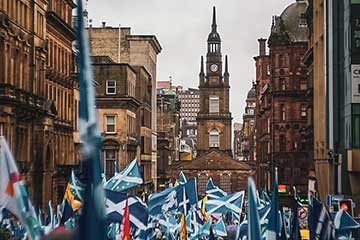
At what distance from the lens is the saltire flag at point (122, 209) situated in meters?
20.6

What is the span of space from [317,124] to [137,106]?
95.1ft

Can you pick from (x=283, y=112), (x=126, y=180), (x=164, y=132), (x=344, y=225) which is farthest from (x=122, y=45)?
(x=344, y=225)

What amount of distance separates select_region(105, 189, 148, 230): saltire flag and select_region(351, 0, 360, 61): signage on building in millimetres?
25365

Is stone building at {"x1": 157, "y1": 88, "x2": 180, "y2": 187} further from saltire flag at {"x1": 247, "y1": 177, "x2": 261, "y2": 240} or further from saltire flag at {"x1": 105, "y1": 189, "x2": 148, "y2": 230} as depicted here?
saltire flag at {"x1": 247, "y1": 177, "x2": 261, "y2": 240}

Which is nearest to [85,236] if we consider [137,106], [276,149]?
[137,106]

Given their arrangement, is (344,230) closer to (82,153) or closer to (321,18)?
(82,153)

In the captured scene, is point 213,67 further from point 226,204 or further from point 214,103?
point 226,204

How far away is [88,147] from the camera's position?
5496mm

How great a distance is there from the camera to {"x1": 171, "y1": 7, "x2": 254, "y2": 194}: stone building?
165 meters

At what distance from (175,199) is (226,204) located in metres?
2.28

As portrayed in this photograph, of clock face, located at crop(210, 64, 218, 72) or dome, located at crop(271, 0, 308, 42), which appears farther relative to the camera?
clock face, located at crop(210, 64, 218, 72)

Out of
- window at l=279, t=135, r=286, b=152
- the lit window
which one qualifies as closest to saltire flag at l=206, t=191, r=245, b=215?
window at l=279, t=135, r=286, b=152

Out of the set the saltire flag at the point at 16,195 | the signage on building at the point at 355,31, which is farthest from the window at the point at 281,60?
the saltire flag at the point at 16,195

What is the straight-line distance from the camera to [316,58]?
60.0 m
